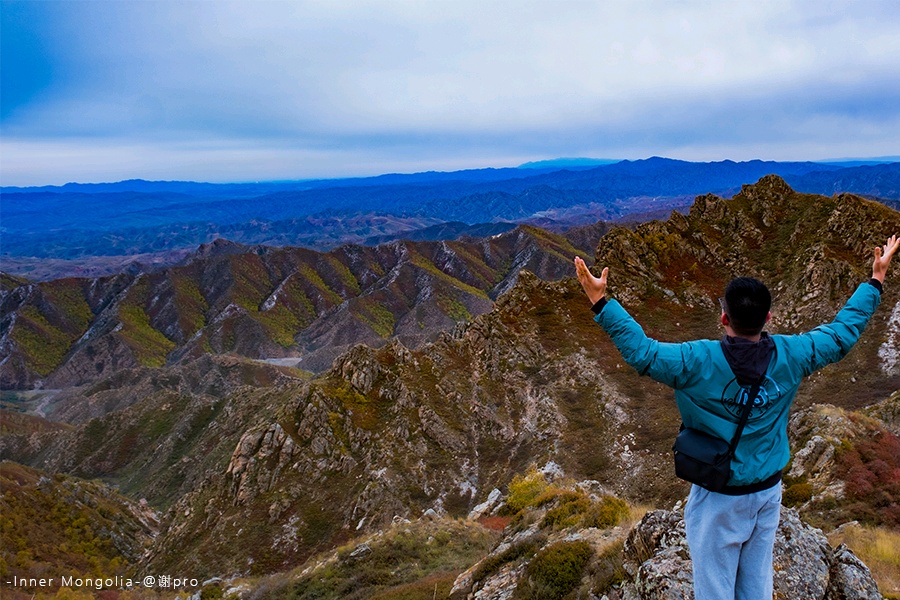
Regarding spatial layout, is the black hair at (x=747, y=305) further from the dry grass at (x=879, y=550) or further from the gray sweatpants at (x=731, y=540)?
the dry grass at (x=879, y=550)

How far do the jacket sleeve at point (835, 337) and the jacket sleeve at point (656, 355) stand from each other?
1215mm

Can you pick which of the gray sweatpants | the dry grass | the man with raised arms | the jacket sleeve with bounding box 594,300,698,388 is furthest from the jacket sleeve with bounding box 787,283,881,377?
the dry grass

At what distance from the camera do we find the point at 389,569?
2141cm

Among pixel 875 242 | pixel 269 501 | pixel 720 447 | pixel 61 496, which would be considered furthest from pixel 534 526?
pixel 61 496

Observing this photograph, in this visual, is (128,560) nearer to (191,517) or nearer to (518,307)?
(191,517)

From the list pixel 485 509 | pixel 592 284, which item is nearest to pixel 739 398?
pixel 592 284

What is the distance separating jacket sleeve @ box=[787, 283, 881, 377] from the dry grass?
744cm

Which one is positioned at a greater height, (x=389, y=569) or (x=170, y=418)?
(x=389, y=569)

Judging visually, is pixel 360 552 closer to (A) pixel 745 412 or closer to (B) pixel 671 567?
(B) pixel 671 567

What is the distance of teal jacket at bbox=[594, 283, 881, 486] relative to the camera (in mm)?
5312

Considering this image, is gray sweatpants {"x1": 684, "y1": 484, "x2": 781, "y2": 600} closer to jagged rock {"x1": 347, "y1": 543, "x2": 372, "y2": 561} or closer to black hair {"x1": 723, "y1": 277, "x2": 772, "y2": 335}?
black hair {"x1": 723, "y1": 277, "x2": 772, "y2": 335}

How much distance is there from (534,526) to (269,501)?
37.6 meters

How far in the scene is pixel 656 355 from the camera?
5.39 m

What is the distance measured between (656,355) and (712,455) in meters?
1.15
